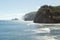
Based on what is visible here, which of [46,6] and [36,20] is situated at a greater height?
[46,6]

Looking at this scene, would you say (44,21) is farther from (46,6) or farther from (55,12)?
(46,6)

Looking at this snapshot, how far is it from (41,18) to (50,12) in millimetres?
10641

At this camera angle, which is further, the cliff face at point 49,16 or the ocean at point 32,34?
the cliff face at point 49,16

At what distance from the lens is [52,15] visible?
169000 millimetres

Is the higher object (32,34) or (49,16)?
(49,16)

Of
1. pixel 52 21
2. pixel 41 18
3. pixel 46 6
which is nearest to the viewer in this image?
pixel 52 21

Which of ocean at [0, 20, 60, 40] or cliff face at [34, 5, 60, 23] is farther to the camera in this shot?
cliff face at [34, 5, 60, 23]

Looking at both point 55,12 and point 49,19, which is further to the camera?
point 55,12

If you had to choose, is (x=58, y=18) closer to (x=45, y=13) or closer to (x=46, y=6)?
(x=45, y=13)

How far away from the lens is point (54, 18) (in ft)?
520

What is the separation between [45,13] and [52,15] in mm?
6734

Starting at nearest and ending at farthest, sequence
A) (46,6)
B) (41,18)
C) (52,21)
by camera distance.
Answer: (52,21) → (41,18) → (46,6)

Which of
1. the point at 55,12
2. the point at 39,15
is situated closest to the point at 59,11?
the point at 55,12

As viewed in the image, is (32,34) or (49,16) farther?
(49,16)
